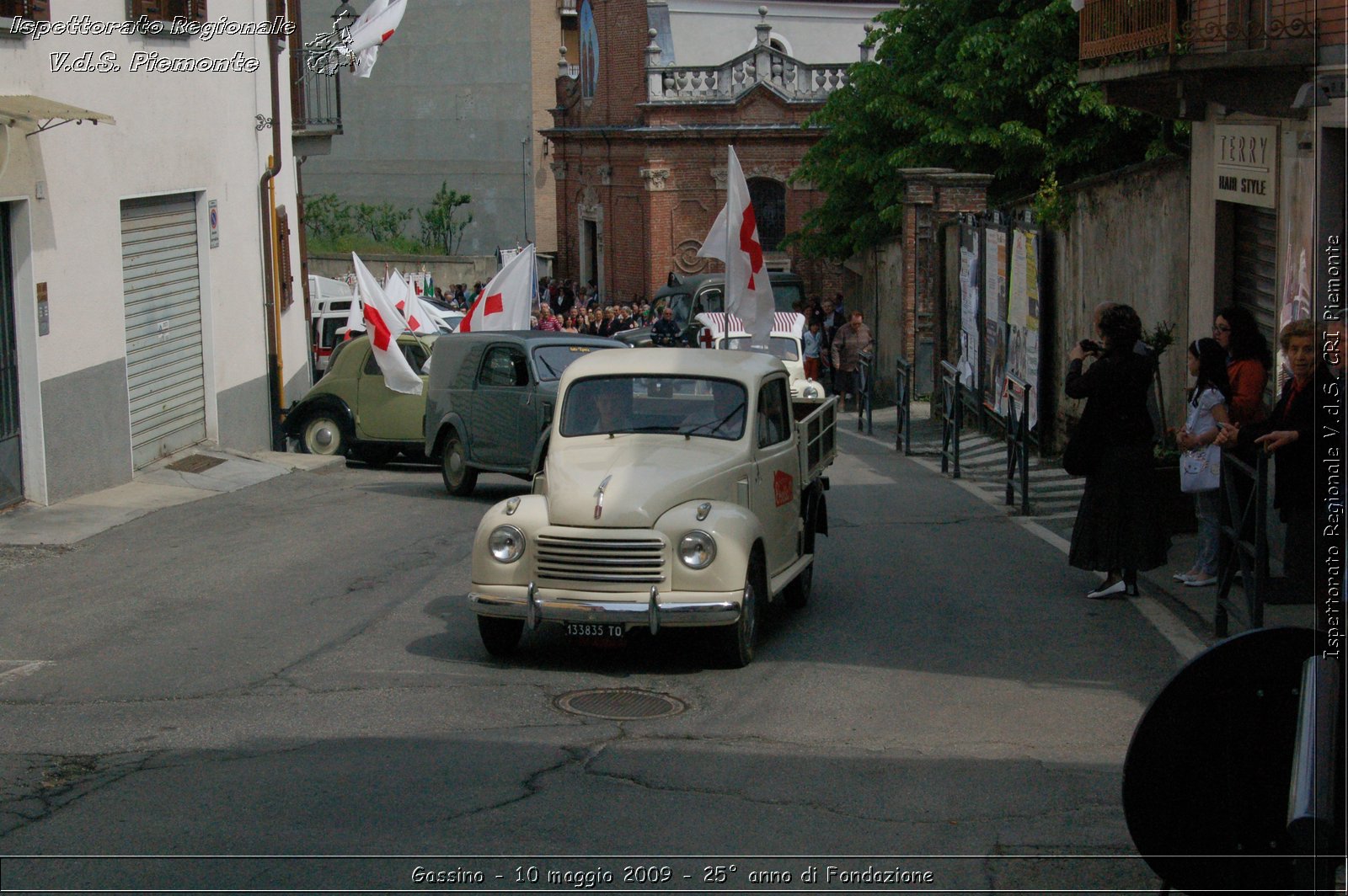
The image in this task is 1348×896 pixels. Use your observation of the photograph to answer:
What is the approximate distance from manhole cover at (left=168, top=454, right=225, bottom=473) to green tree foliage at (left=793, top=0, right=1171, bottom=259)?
16516 millimetres

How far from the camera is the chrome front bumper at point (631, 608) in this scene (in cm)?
861

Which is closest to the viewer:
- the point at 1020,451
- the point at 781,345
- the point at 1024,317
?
the point at 1020,451

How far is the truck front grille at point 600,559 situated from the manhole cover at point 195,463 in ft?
32.9

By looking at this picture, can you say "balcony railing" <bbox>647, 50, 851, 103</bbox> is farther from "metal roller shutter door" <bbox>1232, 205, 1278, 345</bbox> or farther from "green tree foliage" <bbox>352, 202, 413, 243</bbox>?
"metal roller shutter door" <bbox>1232, 205, 1278, 345</bbox>

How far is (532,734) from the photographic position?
746cm

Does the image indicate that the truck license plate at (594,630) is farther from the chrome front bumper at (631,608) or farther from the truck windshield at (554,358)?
the truck windshield at (554,358)

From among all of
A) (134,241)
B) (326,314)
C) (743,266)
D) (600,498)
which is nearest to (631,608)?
(600,498)

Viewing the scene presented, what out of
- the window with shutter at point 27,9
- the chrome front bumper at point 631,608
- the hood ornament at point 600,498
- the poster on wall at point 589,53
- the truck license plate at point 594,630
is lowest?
the truck license plate at point 594,630

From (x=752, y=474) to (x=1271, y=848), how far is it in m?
5.51

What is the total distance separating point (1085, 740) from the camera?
24.4ft

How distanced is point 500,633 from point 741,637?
147cm

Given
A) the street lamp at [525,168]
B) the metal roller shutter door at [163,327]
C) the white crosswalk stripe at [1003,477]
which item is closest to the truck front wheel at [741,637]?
the white crosswalk stripe at [1003,477]

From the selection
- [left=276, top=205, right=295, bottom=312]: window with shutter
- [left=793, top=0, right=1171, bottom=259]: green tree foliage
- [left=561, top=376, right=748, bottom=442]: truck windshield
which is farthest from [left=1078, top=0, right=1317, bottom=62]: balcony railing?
[left=793, top=0, right=1171, bottom=259]: green tree foliage

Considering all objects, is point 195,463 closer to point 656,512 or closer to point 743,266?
point 743,266
